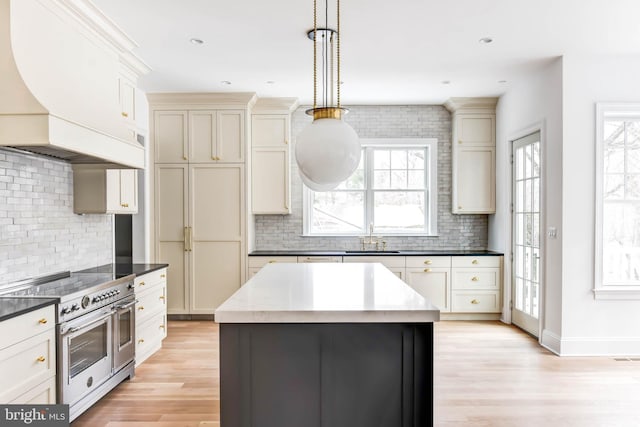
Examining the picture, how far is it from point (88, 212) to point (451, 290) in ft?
A: 13.1

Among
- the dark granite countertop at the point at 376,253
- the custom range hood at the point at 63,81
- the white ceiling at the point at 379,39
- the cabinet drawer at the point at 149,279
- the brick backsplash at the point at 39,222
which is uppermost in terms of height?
the white ceiling at the point at 379,39

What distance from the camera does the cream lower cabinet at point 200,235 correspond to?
523cm

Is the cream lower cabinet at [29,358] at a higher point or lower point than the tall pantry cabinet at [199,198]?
lower

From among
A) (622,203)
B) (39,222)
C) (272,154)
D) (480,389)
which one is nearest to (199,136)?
(272,154)

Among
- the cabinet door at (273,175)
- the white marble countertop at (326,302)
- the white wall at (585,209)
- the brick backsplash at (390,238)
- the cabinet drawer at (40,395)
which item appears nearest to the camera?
the white marble countertop at (326,302)

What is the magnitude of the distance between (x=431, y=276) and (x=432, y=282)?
0.25ft

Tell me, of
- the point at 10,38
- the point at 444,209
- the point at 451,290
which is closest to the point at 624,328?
the point at 451,290

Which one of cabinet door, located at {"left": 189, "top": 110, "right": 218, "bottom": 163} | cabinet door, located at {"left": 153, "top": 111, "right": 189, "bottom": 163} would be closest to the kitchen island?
cabinet door, located at {"left": 189, "top": 110, "right": 218, "bottom": 163}

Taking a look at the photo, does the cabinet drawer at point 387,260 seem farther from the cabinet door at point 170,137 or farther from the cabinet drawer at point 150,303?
the cabinet door at point 170,137

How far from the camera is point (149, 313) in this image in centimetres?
388

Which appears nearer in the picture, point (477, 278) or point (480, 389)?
point (480, 389)

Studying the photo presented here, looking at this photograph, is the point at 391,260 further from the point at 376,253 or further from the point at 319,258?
the point at 319,258

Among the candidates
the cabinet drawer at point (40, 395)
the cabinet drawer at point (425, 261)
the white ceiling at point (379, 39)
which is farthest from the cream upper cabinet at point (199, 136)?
the cabinet drawer at point (40, 395)

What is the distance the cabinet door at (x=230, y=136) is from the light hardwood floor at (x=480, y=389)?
2181 mm
